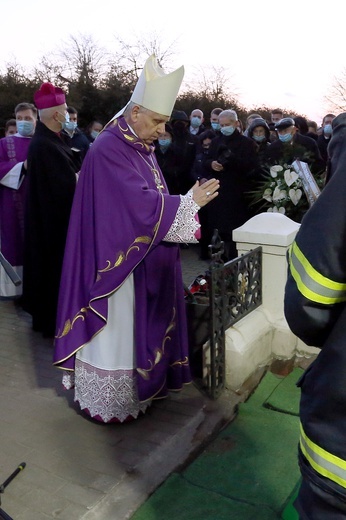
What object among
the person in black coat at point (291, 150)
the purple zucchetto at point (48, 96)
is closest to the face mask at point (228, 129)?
the person in black coat at point (291, 150)

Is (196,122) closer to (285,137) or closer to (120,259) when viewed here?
(285,137)

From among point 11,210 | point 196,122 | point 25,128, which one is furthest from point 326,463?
point 196,122

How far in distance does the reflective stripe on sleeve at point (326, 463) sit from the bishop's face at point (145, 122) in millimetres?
2218

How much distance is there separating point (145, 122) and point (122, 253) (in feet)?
2.58

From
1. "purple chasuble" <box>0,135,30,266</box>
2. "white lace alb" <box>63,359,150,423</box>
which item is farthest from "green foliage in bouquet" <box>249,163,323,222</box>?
"purple chasuble" <box>0,135,30,266</box>

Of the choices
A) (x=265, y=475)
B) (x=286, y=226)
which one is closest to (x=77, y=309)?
(x=265, y=475)

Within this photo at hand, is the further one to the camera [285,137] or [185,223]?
[285,137]

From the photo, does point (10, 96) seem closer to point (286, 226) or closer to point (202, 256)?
point (202, 256)

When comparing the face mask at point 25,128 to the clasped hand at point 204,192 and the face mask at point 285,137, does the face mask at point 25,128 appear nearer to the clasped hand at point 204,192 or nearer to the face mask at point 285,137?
the face mask at point 285,137

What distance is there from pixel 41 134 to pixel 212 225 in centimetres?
312

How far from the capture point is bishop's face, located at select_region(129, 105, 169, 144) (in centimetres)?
329

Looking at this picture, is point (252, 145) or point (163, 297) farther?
point (252, 145)

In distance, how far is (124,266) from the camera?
10.5 feet

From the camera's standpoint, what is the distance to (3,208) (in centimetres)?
608
